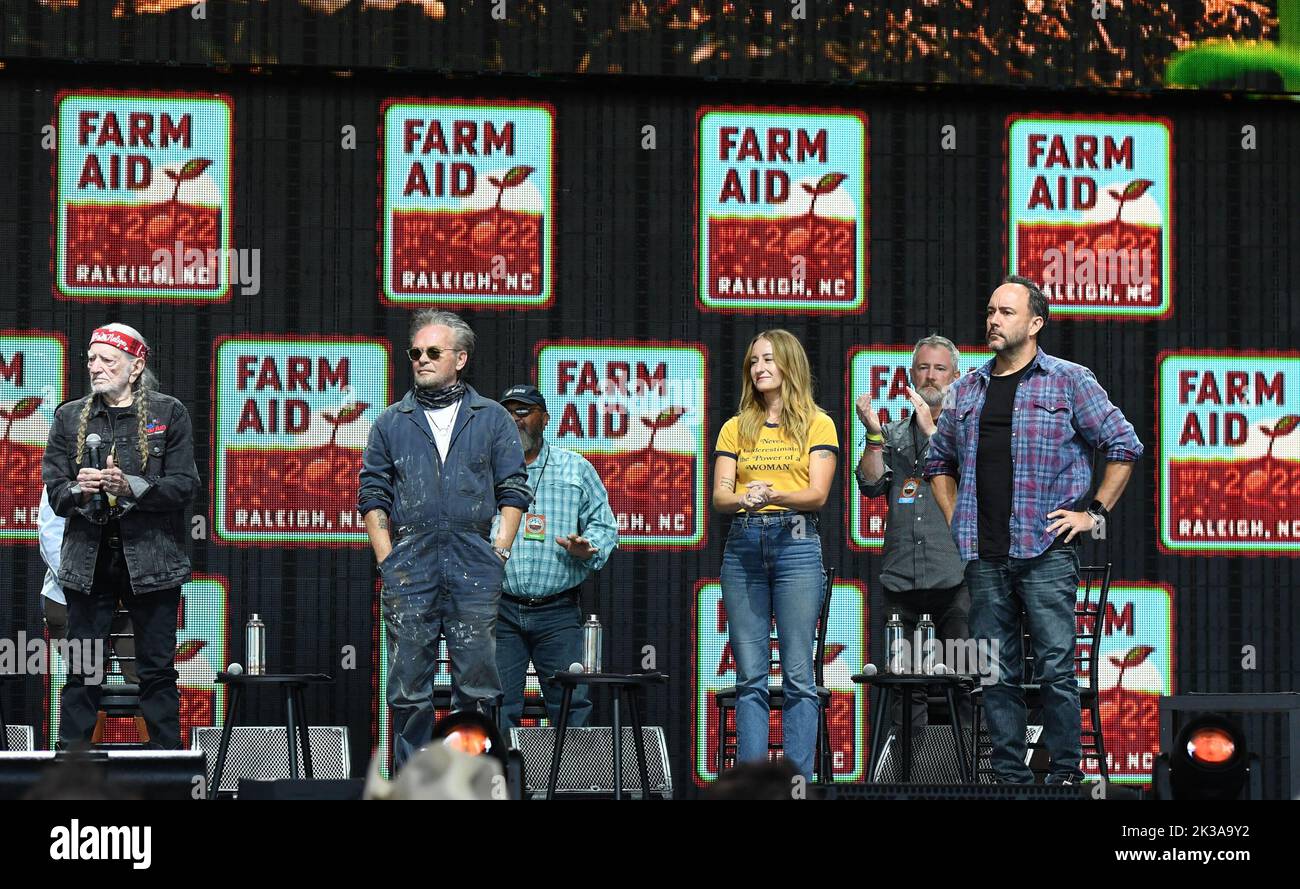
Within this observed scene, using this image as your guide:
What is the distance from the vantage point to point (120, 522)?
6.68 m

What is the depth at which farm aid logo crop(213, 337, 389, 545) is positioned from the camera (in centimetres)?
824

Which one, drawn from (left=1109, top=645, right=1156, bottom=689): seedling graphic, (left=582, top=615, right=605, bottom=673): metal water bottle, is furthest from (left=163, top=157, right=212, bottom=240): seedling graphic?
(left=1109, top=645, right=1156, bottom=689): seedling graphic

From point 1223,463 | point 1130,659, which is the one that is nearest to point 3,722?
point 1130,659

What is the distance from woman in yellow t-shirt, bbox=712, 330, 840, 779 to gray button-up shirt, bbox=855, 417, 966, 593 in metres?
1.20

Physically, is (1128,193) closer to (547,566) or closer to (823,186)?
(823,186)

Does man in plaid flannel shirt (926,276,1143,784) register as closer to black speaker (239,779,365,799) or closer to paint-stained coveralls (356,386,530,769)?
paint-stained coveralls (356,386,530,769)

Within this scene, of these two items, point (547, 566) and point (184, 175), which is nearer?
point (547, 566)

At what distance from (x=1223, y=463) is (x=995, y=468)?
2932 millimetres

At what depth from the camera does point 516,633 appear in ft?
25.5

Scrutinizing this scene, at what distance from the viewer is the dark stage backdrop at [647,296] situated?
27.1ft

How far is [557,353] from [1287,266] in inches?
143
